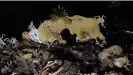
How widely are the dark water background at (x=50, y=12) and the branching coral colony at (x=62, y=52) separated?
0.36 ft

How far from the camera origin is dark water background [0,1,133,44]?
3551 millimetres

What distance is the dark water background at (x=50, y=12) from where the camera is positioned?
11.6ft

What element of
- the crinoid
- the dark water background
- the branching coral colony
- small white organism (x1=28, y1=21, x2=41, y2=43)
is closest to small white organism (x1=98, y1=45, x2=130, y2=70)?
the branching coral colony

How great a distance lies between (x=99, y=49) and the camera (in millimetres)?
3580

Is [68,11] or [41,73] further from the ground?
[68,11]

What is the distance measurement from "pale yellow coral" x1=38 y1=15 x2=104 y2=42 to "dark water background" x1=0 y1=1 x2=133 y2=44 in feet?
0.32

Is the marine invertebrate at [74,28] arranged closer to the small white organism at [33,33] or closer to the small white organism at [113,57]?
the small white organism at [33,33]

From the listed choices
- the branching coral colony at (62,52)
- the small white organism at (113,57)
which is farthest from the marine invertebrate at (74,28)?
the small white organism at (113,57)

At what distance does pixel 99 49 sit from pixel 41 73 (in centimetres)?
98

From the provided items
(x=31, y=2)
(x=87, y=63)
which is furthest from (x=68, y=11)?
(x=87, y=63)

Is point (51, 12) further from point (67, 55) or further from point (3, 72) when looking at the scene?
point (3, 72)

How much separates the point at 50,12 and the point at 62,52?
673mm

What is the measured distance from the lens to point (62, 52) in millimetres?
3574

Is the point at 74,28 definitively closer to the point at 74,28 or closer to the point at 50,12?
the point at 74,28
